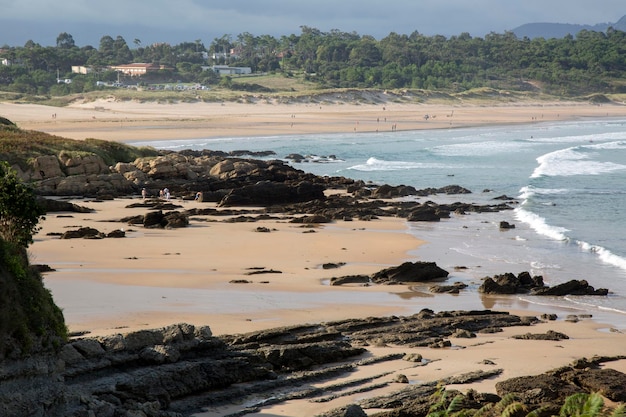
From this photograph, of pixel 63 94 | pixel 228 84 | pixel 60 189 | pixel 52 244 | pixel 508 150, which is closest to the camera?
pixel 52 244

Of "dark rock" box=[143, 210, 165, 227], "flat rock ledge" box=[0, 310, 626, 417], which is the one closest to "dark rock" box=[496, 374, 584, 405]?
"flat rock ledge" box=[0, 310, 626, 417]

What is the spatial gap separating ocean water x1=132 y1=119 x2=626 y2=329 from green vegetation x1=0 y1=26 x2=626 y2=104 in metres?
44.7

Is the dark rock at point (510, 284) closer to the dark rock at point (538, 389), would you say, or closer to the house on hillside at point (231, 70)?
the dark rock at point (538, 389)

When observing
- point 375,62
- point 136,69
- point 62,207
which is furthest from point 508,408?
point 375,62

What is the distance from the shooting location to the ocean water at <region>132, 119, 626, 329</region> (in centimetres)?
2341

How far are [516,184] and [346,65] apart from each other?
369 feet

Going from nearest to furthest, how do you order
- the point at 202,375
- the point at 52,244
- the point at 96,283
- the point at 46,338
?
the point at 46,338 < the point at 202,375 < the point at 96,283 < the point at 52,244

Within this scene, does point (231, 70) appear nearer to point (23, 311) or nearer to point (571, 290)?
point (571, 290)

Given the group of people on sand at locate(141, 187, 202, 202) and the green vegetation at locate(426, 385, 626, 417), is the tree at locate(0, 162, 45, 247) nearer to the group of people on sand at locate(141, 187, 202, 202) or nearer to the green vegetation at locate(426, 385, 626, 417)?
the green vegetation at locate(426, 385, 626, 417)

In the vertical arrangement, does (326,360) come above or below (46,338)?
below

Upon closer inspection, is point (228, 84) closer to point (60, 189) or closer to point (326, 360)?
point (60, 189)

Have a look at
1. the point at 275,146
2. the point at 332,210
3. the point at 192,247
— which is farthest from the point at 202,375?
the point at 275,146

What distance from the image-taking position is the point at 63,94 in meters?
119

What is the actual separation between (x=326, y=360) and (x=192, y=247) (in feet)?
39.9
